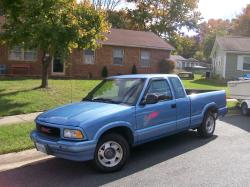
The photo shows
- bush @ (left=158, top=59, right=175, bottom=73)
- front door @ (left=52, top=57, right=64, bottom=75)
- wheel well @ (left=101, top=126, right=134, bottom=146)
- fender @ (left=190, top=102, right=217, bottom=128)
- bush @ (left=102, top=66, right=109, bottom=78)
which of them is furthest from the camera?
bush @ (left=158, top=59, right=175, bottom=73)

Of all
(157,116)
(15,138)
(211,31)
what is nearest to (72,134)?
(157,116)

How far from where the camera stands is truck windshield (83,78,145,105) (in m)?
7.48

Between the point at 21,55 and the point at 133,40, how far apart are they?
9233mm

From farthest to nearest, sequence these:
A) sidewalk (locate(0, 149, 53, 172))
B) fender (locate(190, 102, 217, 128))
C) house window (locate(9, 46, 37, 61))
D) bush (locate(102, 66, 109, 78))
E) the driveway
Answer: bush (locate(102, 66, 109, 78))
house window (locate(9, 46, 37, 61))
fender (locate(190, 102, 217, 128))
sidewalk (locate(0, 149, 53, 172))
the driveway

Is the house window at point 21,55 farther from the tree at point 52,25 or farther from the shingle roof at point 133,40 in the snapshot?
the tree at point 52,25

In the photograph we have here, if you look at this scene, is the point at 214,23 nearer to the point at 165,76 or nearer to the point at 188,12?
the point at 188,12

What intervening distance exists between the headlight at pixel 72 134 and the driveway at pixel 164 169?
28.9 inches

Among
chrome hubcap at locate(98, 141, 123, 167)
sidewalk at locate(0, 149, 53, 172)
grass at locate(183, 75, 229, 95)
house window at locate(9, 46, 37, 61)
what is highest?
house window at locate(9, 46, 37, 61)

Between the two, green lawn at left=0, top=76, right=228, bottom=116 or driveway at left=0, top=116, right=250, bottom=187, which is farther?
green lawn at left=0, top=76, right=228, bottom=116

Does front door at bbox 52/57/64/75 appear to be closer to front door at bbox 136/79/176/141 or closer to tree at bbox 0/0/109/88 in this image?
tree at bbox 0/0/109/88

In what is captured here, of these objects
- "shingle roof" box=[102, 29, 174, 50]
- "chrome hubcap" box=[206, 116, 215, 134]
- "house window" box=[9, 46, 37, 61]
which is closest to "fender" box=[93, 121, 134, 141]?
"chrome hubcap" box=[206, 116, 215, 134]

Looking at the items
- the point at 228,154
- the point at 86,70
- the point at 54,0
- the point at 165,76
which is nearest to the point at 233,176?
the point at 228,154

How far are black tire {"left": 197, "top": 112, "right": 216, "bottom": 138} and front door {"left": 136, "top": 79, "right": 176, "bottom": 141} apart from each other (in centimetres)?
144

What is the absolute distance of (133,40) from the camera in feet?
101
